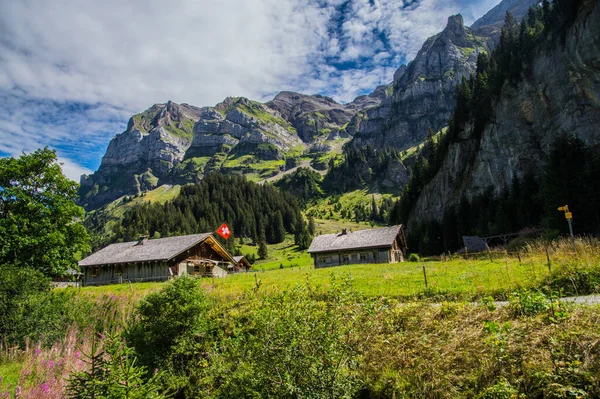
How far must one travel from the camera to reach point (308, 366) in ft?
24.9

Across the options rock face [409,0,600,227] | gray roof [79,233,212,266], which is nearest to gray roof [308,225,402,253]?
gray roof [79,233,212,266]

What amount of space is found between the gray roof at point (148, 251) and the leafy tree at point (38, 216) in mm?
17115

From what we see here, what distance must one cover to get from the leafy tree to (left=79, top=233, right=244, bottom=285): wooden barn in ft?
56.1

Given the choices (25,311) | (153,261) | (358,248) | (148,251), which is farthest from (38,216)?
(358,248)

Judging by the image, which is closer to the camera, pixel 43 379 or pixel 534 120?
pixel 43 379

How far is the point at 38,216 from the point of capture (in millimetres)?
26906

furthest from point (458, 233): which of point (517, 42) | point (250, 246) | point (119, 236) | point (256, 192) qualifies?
point (119, 236)

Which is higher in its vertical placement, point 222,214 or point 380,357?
point 222,214

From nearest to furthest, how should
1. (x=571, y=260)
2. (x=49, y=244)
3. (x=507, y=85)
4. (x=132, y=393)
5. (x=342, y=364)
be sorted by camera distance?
(x=132, y=393)
(x=342, y=364)
(x=571, y=260)
(x=49, y=244)
(x=507, y=85)

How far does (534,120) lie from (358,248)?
4214 centimetres

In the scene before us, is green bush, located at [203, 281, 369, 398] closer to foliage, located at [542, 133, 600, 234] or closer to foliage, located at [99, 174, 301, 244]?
foliage, located at [542, 133, 600, 234]

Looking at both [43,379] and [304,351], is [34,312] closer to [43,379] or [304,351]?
[43,379]

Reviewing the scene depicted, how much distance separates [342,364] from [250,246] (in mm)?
121166

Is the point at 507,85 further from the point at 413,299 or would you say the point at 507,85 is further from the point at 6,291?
the point at 6,291
